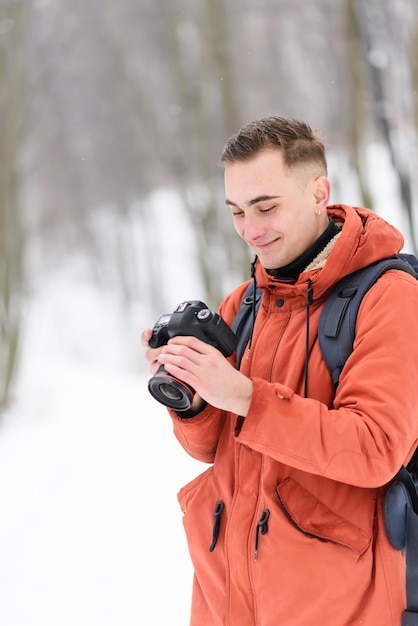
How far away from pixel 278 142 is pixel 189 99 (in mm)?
4568

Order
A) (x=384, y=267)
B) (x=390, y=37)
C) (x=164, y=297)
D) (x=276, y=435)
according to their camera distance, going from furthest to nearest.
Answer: (x=164, y=297), (x=390, y=37), (x=384, y=267), (x=276, y=435)

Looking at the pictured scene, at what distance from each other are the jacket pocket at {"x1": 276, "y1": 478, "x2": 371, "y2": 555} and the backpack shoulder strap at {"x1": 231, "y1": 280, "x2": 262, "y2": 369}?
0.29 metres

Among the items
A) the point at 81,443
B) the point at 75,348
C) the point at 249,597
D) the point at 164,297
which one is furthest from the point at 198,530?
the point at 164,297

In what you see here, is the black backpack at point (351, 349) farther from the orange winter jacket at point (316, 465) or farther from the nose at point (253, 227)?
the nose at point (253, 227)

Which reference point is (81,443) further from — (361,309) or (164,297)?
(164,297)

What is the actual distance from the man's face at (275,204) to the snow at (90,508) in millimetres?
1946

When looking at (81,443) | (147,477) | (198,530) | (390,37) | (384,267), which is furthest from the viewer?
(81,443)

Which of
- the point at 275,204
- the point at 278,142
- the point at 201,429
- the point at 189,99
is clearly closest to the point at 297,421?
the point at 201,429

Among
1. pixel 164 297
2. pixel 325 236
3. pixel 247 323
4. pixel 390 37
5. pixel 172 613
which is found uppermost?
pixel 390 37

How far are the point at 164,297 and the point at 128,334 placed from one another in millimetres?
1004

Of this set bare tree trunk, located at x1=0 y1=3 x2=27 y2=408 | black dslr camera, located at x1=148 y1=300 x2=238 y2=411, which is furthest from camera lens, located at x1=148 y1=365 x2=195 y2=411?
bare tree trunk, located at x1=0 y1=3 x2=27 y2=408

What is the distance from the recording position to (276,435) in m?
0.94

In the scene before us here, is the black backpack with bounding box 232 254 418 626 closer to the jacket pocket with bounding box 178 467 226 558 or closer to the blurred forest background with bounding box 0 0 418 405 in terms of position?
the jacket pocket with bounding box 178 467 226 558

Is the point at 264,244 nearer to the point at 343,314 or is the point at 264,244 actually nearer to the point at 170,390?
the point at 343,314
